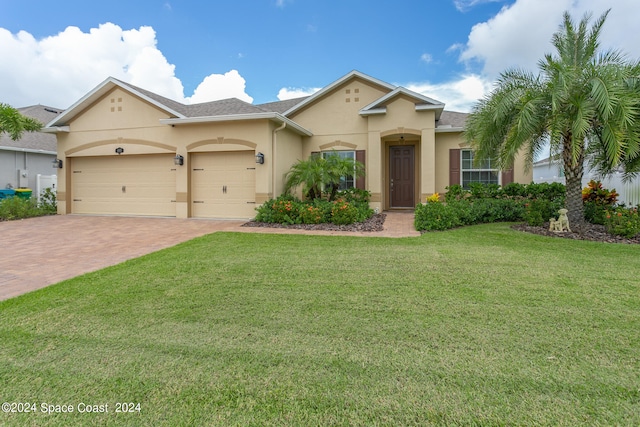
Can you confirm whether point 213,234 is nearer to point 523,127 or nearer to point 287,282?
point 287,282

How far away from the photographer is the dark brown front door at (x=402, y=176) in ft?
46.6

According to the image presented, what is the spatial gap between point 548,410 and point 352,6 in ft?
45.9

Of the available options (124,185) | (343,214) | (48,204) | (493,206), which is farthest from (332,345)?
(48,204)

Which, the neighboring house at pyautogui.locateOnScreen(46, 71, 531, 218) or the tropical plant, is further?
the neighboring house at pyautogui.locateOnScreen(46, 71, 531, 218)

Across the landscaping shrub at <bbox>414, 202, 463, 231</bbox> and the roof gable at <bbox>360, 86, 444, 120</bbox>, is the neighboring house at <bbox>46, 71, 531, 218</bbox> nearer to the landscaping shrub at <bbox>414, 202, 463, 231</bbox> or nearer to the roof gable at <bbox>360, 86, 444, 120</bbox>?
the roof gable at <bbox>360, 86, 444, 120</bbox>

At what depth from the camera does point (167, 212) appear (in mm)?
12664

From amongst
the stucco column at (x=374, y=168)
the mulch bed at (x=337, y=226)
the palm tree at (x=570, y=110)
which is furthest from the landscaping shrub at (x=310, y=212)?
the palm tree at (x=570, y=110)

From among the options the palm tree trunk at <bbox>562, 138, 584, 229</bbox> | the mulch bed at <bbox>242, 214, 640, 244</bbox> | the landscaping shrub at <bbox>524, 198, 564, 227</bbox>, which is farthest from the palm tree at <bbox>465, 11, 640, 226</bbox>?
the landscaping shrub at <bbox>524, 198, 564, 227</bbox>

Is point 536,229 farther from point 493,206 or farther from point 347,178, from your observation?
point 347,178

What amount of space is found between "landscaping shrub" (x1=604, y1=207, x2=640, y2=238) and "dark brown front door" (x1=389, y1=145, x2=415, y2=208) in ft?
21.9

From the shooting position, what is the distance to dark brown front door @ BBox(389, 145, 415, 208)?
46.6 feet

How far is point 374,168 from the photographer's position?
12867 mm

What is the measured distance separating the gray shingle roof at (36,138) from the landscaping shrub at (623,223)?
23666 millimetres

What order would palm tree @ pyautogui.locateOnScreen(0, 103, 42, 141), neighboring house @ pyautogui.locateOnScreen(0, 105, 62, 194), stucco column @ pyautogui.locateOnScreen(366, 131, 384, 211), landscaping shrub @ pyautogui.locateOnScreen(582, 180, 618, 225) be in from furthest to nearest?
neighboring house @ pyautogui.locateOnScreen(0, 105, 62, 194) < stucco column @ pyautogui.locateOnScreen(366, 131, 384, 211) < palm tree @ pyautogui.locateOnScreen(0, 103, 42, 141) < landscaping shrub @ pyautogui.locateOnScreen(582, 180, 618, 225)
